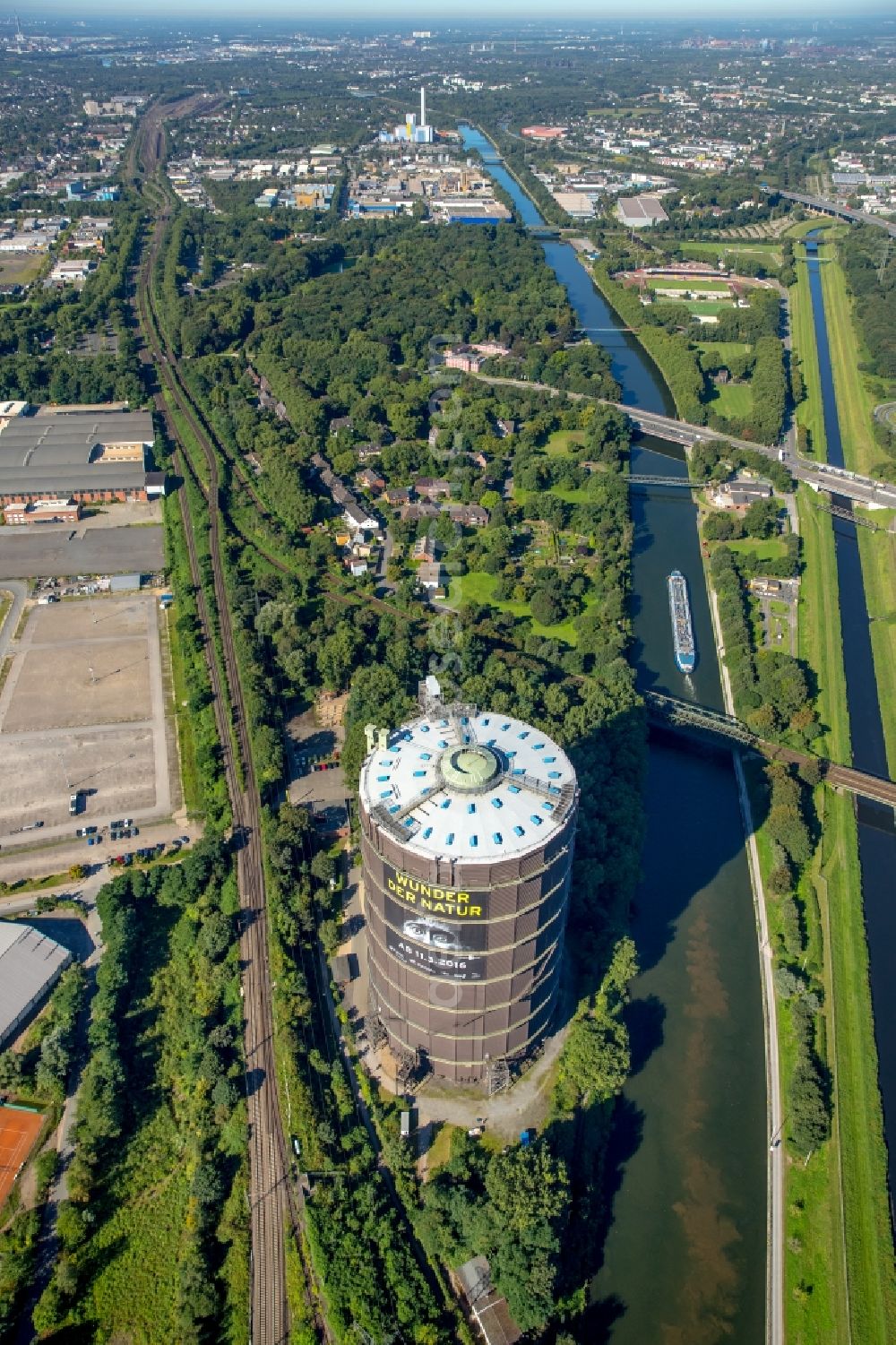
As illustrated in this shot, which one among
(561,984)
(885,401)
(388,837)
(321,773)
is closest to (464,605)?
(321,773)

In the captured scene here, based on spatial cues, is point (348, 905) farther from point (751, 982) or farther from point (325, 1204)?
point (751, 982)

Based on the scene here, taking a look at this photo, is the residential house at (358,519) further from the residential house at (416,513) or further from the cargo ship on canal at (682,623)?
the cargo ship on canal at (682,623)

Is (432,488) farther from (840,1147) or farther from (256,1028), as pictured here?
(840,1147)

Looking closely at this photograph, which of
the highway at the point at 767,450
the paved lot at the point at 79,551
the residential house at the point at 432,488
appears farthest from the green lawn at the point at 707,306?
the paved lot at the point at 79,551

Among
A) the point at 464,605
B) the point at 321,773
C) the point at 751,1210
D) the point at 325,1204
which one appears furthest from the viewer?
the point at 464,605

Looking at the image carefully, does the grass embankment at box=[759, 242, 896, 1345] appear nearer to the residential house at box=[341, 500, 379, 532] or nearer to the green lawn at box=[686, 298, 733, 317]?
the residential house at box=[341, 500, 379, 532]

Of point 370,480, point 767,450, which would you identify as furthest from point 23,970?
point 767,450
